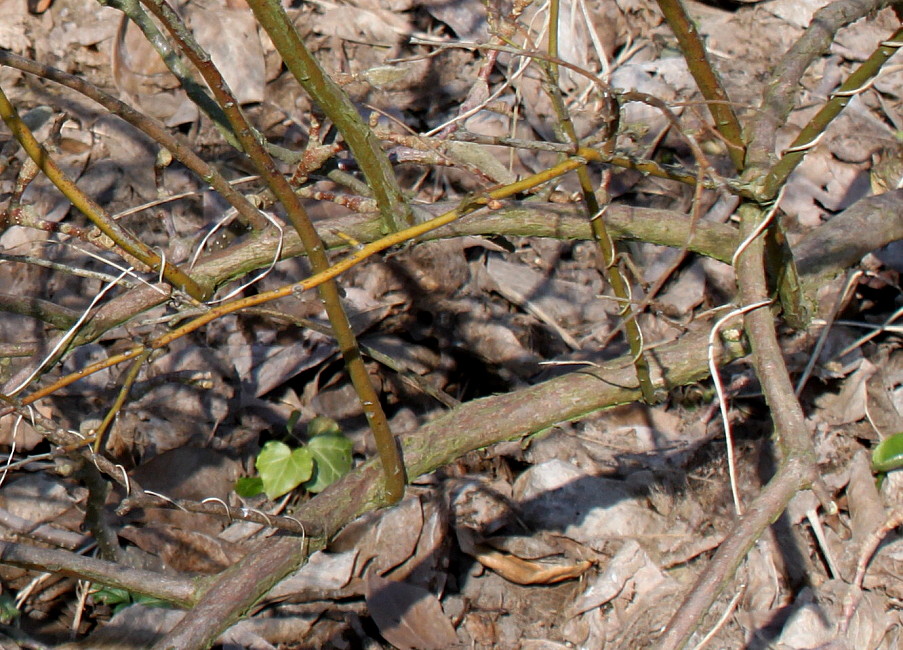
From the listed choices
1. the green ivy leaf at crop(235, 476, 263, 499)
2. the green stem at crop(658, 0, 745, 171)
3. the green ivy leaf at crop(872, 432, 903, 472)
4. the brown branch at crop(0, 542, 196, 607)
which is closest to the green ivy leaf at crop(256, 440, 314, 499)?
the green ivy leaf at crop(235, 476, 263, 499)

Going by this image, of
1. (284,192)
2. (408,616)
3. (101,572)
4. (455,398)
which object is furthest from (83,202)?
(455,398)

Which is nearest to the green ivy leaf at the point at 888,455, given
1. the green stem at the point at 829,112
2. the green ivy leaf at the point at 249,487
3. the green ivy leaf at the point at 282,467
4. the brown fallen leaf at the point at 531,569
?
the brown fallen leaf at the point at 531,569

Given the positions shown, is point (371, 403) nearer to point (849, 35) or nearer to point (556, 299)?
point (556, 299)

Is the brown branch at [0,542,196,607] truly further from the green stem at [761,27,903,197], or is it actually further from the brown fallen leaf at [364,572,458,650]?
the green stem at [761,27,903,197]

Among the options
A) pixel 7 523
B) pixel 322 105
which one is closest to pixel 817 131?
pixel 322 105

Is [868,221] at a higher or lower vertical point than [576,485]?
higher

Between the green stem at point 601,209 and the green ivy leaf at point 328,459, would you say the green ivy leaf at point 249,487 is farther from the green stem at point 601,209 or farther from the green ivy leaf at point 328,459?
the green stem at point 601,209

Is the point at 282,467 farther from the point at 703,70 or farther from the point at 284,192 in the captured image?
the point at 703,70
